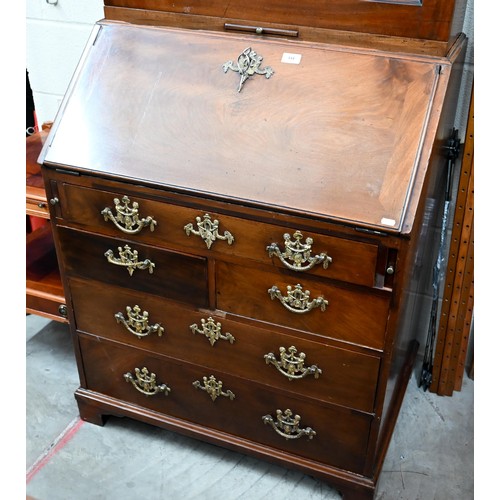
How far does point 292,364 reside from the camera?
5.41 feet

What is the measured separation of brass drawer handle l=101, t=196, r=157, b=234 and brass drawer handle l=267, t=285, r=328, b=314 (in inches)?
14.0

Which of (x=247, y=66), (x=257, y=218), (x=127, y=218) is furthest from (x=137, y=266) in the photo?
(x=247, y=66)

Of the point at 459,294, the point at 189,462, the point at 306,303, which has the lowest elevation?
the point at 189,462

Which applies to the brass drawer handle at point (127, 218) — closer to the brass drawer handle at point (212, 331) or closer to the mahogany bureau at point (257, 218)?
the mahogany bureau at point (257, 218)

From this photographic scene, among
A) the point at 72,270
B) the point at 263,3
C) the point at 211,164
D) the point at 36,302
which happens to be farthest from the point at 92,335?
the point at 263,3

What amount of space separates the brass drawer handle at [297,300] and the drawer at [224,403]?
0.98 ft

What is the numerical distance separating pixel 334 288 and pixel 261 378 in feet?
1.27

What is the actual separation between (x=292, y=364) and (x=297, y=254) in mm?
340

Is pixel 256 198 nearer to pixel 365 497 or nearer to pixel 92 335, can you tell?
pixel 92 335

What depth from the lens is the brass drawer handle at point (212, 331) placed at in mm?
1695

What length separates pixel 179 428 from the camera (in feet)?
6.45

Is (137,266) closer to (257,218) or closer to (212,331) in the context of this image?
(212,331)

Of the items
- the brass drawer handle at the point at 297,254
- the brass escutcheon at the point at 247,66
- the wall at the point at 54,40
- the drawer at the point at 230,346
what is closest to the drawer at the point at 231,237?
the brass drawer handle at the point at 297,254

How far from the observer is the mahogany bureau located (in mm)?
1441
